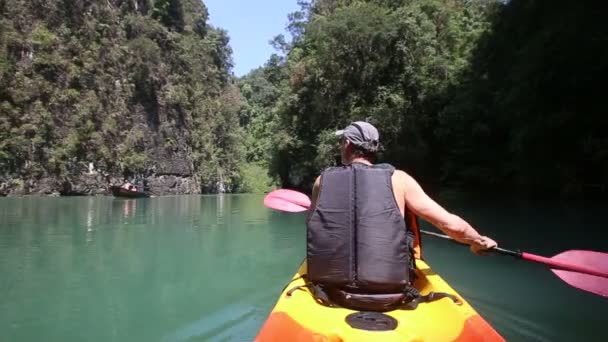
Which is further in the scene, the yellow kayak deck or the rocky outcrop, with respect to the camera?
the rocky outcrop

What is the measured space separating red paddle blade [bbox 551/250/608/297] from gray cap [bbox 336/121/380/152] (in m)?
1.45

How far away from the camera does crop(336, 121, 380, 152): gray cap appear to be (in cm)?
226

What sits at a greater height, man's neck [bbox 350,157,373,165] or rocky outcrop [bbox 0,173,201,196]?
man's neck [bbox 350,157,373,165]

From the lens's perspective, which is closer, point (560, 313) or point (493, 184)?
point (560, 313)

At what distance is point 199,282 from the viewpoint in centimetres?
462

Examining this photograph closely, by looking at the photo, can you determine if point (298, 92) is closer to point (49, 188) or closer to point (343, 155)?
point (49, 188)

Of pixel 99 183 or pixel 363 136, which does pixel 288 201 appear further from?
pixel 99 183

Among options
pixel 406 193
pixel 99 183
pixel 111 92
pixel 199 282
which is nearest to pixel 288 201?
pixel 199 282

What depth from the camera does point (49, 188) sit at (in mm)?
21047

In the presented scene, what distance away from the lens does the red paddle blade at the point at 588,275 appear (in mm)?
2744

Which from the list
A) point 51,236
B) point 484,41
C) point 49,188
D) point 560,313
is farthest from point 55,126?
point 560,313

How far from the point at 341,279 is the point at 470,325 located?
0.54 meters

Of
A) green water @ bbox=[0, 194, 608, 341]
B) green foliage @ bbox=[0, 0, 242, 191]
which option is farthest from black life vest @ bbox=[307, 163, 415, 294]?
green foliage @ bbox=[0, 0, 242, 191]

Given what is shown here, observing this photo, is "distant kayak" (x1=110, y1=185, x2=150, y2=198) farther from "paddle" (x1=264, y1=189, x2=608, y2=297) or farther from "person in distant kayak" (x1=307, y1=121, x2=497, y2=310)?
"person in distant kayak" (x1=307, y1=121, x2=497, y2=310)
